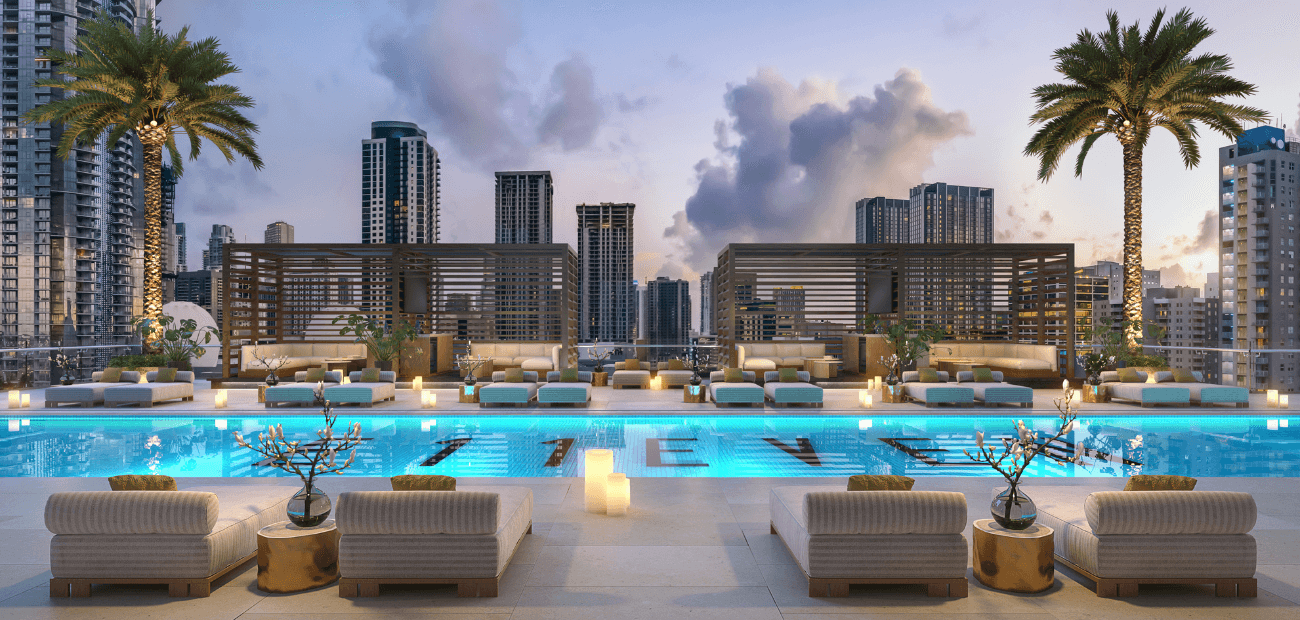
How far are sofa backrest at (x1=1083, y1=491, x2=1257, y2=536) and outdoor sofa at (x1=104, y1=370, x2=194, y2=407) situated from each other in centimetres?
1304

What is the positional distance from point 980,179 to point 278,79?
119 ft

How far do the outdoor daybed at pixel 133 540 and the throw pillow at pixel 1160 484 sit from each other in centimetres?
474

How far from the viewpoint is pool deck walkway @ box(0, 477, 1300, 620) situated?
300cm

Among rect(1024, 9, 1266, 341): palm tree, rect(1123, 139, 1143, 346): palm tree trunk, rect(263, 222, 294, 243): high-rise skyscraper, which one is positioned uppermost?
rect(263, 222, 294, 243): high-rise skyscraper

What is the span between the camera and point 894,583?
3.21 m

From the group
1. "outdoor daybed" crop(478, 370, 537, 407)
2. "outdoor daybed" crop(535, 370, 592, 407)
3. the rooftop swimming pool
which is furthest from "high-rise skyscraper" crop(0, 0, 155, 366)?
"outdoor daybed" crop(535, 370, 592, 407)

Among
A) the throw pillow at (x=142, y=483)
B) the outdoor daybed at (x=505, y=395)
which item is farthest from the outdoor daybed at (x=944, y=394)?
the throw pillow at (x=142, y=483)

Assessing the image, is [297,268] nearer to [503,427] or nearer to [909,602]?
[503,427]

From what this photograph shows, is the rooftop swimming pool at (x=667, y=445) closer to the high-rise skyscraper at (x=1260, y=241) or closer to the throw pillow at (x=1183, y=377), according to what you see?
the throw pillow at (x=1183, y=377)

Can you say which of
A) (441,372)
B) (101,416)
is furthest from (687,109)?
(101,416)

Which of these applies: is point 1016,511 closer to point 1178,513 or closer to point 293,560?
point 1178,513

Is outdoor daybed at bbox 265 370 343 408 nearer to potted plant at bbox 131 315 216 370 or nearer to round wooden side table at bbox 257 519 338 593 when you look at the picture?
potted plant at bbox 131 315 216 370

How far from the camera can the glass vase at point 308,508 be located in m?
3.34

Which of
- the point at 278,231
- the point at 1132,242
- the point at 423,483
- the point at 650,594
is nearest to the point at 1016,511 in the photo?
the point at 650,594
